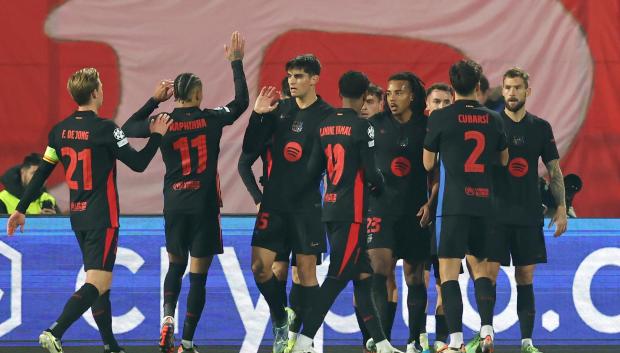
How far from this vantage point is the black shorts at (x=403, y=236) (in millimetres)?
10281

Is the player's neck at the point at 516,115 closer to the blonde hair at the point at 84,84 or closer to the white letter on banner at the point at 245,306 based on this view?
the white letter on banner at the point at 245,306

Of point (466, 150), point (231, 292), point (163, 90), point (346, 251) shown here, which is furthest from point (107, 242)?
point (466, 150)

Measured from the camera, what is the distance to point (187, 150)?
32.5 ft

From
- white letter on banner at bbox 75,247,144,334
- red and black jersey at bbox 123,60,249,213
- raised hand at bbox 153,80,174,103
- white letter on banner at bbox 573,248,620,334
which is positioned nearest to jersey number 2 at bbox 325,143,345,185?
red and black jersey at bbox 123,60,249,213

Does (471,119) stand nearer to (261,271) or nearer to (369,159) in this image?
(369,159)

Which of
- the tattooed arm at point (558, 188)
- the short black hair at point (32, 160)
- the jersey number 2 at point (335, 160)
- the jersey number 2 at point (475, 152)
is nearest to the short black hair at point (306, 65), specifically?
the jersey number 2 at point (335, 160)

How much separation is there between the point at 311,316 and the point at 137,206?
5990mm

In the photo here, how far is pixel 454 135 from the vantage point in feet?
31.3

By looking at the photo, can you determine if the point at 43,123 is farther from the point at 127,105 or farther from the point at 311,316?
the point at 311,316

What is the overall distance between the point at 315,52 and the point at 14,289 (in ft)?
17.1

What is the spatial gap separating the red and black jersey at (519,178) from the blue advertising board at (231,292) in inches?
54.2

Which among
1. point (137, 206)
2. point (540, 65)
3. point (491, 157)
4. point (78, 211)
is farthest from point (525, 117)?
point (137, 206)

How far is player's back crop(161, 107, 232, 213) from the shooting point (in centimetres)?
990

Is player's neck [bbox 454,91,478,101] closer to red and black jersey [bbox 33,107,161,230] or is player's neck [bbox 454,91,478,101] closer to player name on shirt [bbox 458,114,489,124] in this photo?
player name on shirt [bbox 458,114,489,124]
